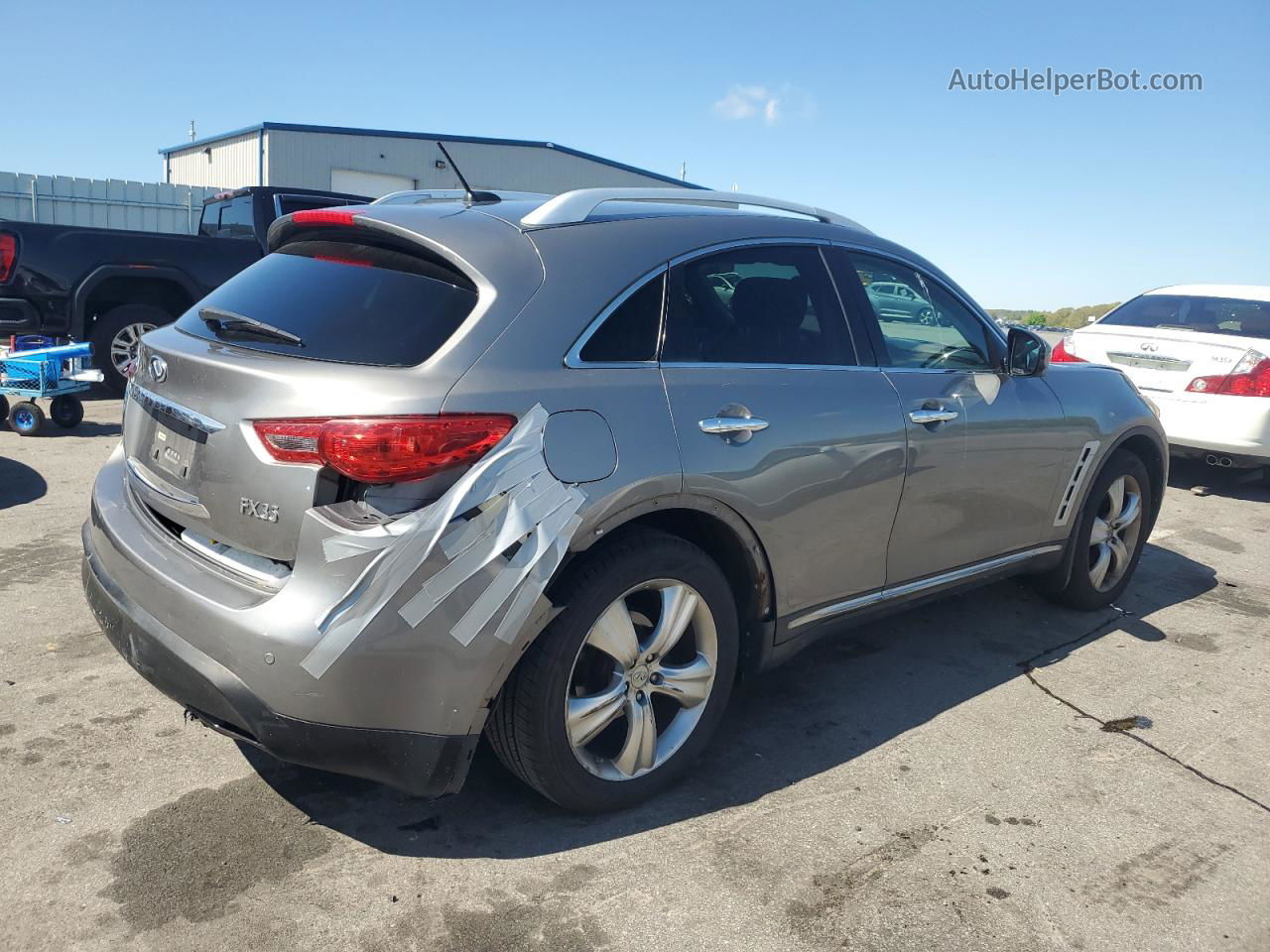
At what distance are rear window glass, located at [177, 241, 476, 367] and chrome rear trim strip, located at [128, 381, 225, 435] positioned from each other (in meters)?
0.22

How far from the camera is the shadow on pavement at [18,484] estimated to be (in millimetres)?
5801

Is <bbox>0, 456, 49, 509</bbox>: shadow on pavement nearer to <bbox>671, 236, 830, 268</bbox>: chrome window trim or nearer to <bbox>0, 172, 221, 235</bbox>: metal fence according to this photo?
<bbox>671, 236, 830, 268</bbox>: chrome window trim

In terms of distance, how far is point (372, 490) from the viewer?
2359 millimetres

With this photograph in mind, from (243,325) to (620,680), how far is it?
1456 mm

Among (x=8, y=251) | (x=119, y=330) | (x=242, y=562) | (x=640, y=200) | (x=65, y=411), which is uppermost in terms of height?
(x=640, y=200)

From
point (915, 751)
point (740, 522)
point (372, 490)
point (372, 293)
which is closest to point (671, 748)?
point (740, 522)

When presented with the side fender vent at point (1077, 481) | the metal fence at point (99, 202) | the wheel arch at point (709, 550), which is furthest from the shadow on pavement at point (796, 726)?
the metal fence at point (99, 202)

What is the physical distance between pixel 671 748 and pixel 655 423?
1004mm

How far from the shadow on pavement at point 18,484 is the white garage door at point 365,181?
20757mm

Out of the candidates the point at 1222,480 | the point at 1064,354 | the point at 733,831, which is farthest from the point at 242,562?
the point at 1222,480

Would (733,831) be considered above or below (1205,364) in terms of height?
below

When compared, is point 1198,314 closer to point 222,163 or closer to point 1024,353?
point 1024,353

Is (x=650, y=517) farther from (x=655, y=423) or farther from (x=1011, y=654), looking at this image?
(x=1011, y=654)

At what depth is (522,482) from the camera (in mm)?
2438
